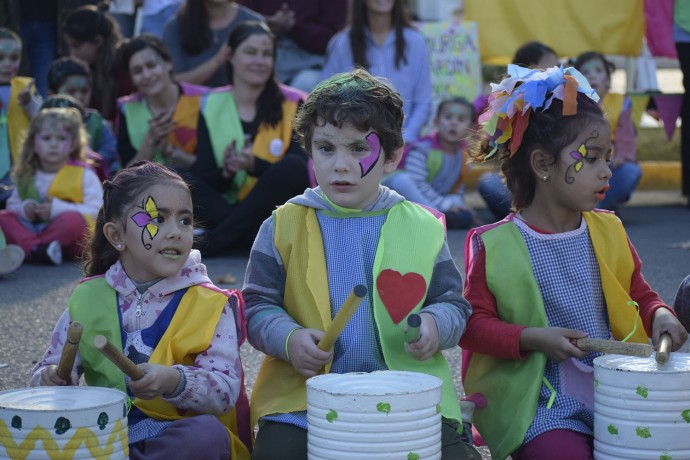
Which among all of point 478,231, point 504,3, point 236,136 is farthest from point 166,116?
point 478,231

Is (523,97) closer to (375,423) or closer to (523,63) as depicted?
(375,423)

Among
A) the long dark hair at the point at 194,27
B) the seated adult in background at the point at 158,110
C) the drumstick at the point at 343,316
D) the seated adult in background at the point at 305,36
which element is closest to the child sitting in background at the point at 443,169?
the seated adult in background at the point at 305,36

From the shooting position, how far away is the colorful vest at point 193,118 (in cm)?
673

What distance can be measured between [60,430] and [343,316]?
672mm

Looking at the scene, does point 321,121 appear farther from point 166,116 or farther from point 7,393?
point 166,116

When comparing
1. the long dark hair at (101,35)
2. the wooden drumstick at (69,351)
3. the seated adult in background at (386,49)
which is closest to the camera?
the wooden drumstick at (69,351)

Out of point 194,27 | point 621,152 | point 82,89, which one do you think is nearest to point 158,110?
point 82,89

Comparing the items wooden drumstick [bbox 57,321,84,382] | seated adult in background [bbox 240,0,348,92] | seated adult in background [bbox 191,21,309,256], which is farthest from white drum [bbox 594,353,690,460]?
seated adult in background [bbox 240,0,348,92]

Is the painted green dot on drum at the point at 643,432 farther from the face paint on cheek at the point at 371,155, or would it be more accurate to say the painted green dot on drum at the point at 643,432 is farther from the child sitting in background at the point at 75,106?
the child sitting in background at the point at 75,106

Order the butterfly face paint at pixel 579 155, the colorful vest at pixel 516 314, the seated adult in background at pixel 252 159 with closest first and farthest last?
the colorful vest at pixel 516 314
the butterfly face paint at pixel 579 155
the seated adult in background at pixel 252 159

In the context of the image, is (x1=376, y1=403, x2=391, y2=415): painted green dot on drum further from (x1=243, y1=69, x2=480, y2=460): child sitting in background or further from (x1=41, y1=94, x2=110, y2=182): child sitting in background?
(x1=41, y1=94, x2=110, y2=182): child sitting in background

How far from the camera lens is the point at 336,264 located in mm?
3141

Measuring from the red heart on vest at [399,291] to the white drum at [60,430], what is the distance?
804 millimetres

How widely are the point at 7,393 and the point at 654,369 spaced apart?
148cm
